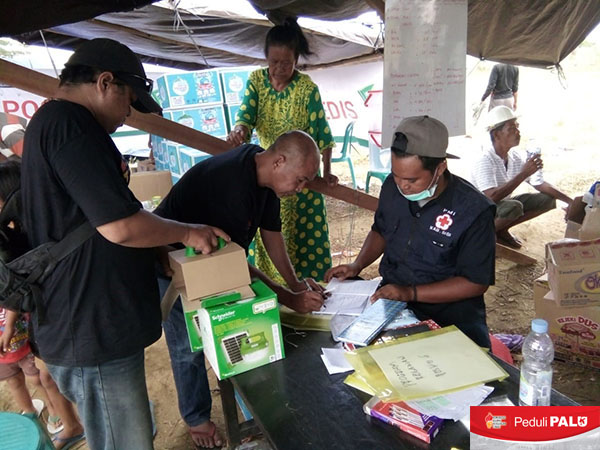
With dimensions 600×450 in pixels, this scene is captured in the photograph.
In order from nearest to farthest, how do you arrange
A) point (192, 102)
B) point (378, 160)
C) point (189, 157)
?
point (189, 157)
point (378, 160)
point (192, 102)

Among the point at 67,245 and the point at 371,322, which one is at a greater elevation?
the point at 67,245

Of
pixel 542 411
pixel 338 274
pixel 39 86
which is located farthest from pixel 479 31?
pixel 542 411

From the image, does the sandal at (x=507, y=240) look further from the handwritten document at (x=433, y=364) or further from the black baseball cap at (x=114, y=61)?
the black baseball cap at (x=114, y=61)

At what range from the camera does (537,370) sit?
984 mm

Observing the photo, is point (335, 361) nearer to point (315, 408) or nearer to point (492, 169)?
point (315, 408)

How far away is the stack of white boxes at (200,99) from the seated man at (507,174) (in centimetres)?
360

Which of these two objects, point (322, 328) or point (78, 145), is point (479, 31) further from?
point (78, 145)

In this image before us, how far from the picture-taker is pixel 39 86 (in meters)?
1.87

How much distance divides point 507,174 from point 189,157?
360 cm

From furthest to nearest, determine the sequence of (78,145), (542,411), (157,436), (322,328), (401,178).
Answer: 1. (157,436)
2. (401,178)
3. (322,328)
4. (78,145)
5. (542,411)

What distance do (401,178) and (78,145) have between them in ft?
3.63

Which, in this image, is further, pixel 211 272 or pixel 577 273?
pixel 577 273

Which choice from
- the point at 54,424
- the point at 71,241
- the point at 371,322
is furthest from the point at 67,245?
the point at 54,424

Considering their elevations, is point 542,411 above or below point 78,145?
below
